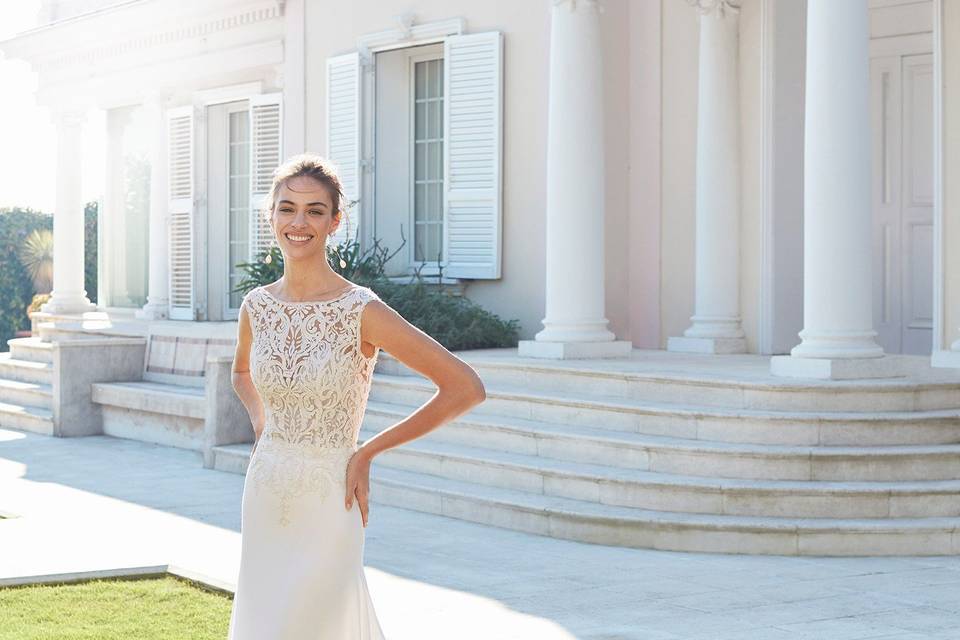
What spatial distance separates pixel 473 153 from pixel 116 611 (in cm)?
735

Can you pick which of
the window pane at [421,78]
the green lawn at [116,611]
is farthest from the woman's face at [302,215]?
the window pane at [421,78]

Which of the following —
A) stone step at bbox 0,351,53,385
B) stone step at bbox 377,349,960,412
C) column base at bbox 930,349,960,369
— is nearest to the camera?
stone step at bbox 377,349,960,412

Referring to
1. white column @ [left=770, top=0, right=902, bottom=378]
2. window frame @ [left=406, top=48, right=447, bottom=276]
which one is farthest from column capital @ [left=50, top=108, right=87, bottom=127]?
white column @ [left=770, top=0, right=902, bottom=378]

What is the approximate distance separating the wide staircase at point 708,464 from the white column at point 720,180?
73.7 inches

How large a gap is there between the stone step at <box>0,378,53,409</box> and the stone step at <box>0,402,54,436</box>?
6 centimetres

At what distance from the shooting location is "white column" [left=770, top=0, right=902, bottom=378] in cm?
841

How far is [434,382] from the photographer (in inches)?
129

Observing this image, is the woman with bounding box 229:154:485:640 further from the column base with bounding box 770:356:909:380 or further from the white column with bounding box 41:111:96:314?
the white column with bounding box 41:111:96:314

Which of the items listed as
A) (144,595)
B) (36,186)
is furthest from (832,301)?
(36,186)

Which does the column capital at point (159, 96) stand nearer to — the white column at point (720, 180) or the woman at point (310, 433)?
the white column at point (720, 180)

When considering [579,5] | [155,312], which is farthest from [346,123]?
[155,312]

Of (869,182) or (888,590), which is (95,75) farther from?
(888,590)

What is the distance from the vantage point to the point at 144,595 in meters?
6.23

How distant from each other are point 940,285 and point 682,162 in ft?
8.35
